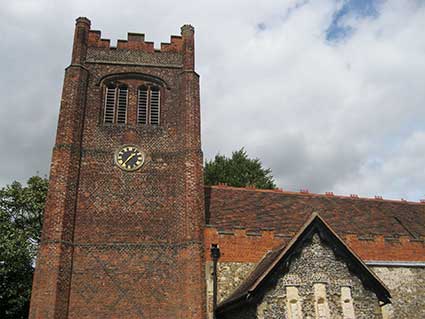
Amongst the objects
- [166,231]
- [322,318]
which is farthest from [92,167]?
[322,318]

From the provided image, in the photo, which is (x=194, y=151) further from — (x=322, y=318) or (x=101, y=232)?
(x=322, y=318)

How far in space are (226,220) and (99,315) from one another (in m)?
5.95

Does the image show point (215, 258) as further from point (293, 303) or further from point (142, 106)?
point (142, 106)

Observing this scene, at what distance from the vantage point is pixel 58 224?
15.0 meters

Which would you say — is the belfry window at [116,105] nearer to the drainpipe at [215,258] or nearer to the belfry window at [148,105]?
the belfry window at [148,105]

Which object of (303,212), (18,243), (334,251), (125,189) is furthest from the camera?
(18,243)

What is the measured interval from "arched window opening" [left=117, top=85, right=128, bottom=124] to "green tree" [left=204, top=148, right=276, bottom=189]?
12.3 metres

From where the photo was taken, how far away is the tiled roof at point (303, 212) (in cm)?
1781

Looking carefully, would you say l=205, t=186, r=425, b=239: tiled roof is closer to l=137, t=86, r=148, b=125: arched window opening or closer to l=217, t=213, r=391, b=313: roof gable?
l=217, t=213, r=391, b=313: roof gable

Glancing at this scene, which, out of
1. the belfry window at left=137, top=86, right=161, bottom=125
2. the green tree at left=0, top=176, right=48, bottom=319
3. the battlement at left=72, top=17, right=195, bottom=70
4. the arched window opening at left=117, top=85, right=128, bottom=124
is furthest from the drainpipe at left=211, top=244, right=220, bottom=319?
the green tree at left=0, top=176, right=48, bottom=319

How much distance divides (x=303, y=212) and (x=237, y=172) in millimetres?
11861

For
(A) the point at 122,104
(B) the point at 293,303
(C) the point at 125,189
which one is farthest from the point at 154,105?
(B) the point at 293,303

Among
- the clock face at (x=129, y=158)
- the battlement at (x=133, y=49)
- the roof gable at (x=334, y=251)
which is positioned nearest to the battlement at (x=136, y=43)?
the battlement at (x=133, y=49)

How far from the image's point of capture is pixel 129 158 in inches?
675
